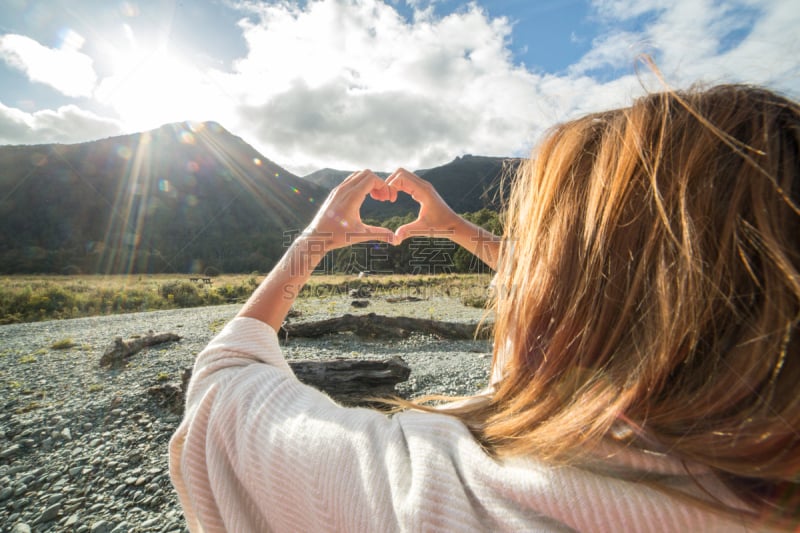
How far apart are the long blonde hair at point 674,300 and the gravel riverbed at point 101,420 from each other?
2674mm

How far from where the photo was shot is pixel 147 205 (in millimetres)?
64125

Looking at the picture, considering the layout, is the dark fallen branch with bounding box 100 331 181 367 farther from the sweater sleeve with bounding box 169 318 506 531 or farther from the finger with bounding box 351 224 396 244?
the sweater sleeve with bounding box 169 318 506 531

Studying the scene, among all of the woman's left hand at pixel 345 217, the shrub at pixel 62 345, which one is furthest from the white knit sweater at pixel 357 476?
the shrub at pixel 62 345

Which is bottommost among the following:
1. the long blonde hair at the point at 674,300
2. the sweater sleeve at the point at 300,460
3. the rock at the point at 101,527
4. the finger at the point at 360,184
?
the rock at the point at 101,527

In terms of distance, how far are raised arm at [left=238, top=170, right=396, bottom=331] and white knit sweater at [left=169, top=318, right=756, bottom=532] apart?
15 cm

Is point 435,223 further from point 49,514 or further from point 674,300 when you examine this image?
point 49,514

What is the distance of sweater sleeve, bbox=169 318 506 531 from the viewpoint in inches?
20.7

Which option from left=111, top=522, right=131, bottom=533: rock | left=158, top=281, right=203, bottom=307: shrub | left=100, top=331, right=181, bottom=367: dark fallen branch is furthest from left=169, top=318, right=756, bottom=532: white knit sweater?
left=158, top=281, right=203, bottom=307: shrub

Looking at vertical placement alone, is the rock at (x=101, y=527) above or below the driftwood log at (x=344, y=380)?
below

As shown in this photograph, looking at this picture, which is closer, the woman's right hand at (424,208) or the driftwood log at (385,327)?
the woman's right hand at (424,208)

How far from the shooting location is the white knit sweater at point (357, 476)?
455 millimetres

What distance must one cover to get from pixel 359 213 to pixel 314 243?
249mm

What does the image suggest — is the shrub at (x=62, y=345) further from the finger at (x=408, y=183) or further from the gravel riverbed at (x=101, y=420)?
the finger at (x=408, y=183)

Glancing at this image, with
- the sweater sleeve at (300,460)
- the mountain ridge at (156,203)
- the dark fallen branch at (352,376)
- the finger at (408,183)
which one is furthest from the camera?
the mountain ridge at (156,203)
